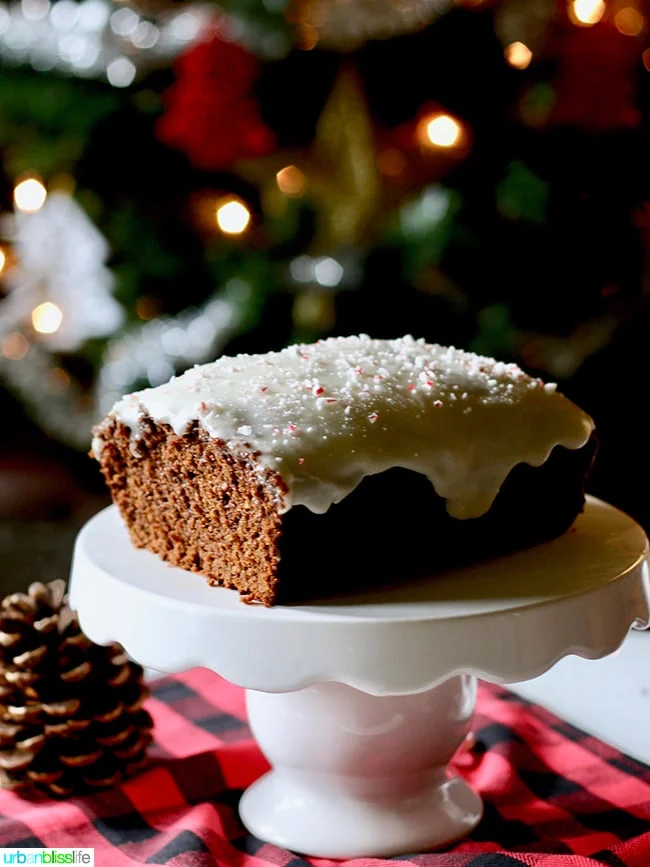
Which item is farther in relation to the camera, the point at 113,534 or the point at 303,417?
the point at 113,534

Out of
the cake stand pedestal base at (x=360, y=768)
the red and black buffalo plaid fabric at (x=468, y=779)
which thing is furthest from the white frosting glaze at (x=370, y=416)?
the red and black buffalo plaid fabric at (x=468, y=779)

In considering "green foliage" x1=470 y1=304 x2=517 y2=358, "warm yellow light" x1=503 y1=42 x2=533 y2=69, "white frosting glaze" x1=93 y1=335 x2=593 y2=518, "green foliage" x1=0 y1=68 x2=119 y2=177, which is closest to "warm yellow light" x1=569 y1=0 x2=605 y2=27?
"warm yellow light" x1=503 y1=42 x2=533 y2=69

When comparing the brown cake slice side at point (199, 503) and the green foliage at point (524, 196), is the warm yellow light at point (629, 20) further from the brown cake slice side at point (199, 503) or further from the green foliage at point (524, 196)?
Result: the brown cake slice side at point (199, 503)

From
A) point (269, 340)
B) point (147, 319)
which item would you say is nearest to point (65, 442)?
point (147, 319)

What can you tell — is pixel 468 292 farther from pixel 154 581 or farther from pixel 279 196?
pixel 154 581

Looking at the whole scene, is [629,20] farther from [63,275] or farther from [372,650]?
[372,650]

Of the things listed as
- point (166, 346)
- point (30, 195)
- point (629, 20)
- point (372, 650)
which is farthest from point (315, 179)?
point (372, 650)

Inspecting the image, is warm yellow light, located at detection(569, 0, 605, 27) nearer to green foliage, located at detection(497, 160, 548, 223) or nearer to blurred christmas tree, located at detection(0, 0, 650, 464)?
blurred christmas tree, located at detection(0, 0, 650, 464)

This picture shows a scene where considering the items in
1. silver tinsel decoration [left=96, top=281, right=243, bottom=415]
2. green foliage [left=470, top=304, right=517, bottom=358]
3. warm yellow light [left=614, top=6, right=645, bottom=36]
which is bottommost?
silver tinsel decoration [left=96, top=281, right=243, bottom=415]
